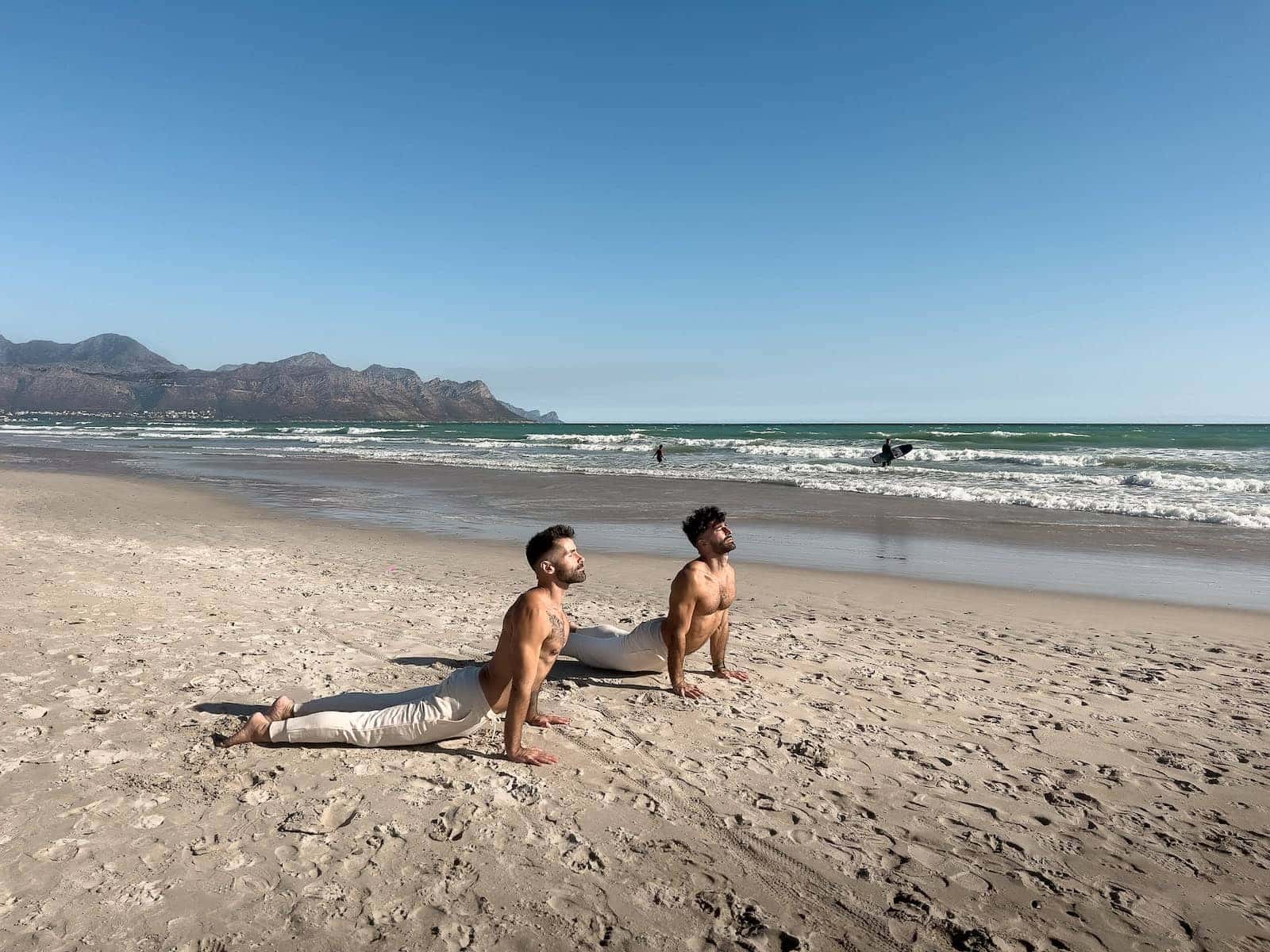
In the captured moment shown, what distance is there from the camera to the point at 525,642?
13.1ft

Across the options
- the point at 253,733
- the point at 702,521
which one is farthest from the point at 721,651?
the point at 253,733

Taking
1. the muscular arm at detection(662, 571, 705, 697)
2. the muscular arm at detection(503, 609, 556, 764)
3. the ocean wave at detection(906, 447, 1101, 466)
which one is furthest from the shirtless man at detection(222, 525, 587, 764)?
the ocean wave at detection(906, 447, 1101, 466)

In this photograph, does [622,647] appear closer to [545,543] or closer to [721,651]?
[721,651]

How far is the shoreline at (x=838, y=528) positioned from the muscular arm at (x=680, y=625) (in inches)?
230

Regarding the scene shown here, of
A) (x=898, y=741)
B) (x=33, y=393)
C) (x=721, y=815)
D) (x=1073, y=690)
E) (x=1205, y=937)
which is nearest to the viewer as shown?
(x=1205, y=937)

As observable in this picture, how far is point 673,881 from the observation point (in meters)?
3.16

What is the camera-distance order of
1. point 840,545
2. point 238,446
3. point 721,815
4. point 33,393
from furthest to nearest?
point 33,393 → point 238,446 → point 840,545 → point 721,815

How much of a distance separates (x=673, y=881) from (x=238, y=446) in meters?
49.1

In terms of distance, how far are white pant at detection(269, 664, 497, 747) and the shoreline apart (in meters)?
7.41

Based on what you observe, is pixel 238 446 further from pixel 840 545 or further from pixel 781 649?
pixel 781 649

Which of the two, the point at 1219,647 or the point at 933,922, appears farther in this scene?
the point at 1219,647

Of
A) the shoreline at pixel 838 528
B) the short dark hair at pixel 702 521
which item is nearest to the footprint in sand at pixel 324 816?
the short dark hair at pixel 702 521

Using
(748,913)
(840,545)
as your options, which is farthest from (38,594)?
(840,545)

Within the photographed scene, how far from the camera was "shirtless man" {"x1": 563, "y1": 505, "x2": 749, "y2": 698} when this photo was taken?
534cm
